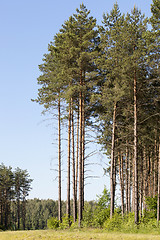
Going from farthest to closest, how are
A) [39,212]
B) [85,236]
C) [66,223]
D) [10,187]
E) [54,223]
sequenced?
[39,212], [10,187], [54,223], [66,223], [85,236]

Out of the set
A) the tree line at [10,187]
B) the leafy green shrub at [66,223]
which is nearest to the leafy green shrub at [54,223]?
the leafy green shrub at [66,223]

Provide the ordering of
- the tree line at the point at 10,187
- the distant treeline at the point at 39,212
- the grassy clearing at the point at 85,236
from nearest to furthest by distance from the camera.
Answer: the grassy clearing at the point at 85,236 → the tree line at the point at 10,187 → the distant treeline at the point at 39,212

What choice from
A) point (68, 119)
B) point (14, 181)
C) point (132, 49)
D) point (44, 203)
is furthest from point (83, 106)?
point (44, 203)

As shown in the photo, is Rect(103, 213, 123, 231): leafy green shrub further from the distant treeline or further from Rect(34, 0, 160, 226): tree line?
the distant treeline

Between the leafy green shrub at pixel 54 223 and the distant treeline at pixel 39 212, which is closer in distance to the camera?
the leafy green shrub at pixel 54 223

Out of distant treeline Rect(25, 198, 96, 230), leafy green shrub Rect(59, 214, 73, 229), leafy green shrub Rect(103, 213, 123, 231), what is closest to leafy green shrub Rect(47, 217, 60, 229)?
leafy green shrub Rect(59, 214, 73, 229)

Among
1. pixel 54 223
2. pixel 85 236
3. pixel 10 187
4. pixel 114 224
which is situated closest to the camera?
pixel 85 236

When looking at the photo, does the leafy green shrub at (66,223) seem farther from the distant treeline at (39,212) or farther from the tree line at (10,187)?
the distant treeline at (39,212)

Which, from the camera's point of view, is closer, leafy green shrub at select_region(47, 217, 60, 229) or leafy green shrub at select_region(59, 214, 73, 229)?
leafy green shrub at select_region(59, 214, 73, 229)

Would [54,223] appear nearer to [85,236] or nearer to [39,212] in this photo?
[85,236]

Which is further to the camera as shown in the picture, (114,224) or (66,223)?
(66,223)

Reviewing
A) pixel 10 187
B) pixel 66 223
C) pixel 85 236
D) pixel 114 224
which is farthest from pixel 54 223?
pixel 10 187

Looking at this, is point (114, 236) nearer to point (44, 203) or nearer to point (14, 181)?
point (14, 181)

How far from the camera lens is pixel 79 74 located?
24406mm
